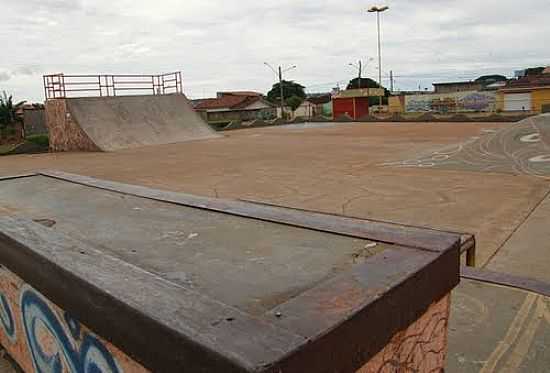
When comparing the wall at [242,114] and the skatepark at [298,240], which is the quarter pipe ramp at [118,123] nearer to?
the skatepark at [298,240]

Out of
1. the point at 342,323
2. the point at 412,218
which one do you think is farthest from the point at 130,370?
the point at 412,218

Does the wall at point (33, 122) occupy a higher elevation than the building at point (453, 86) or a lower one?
lower

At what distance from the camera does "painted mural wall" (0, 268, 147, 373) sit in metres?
1.74

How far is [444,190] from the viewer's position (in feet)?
26.7

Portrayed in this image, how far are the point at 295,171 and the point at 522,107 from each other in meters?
35.0

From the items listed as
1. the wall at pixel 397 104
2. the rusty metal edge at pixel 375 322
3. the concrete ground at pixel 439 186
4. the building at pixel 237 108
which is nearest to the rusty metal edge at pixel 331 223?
the rusty metal edge at pixel 375 322

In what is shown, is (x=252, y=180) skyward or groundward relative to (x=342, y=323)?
groundward

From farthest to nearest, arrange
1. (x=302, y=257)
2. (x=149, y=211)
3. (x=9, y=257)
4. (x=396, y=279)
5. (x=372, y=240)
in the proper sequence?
(x=149, y=211), (x=9, y=257), (x=372, y=240), (x=302, y=257), (x=396, y=279)

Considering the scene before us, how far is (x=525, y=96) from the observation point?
129 ft

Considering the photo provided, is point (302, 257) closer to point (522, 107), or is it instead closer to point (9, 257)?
point (9, 257)

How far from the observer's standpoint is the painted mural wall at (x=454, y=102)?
42.7m

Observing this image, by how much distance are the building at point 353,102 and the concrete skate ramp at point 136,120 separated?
1882cm

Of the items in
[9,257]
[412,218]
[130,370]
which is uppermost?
[9,257]

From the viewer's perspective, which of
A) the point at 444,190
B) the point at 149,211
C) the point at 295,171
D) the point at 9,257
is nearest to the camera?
the point at 9,257
